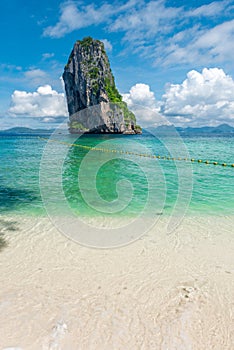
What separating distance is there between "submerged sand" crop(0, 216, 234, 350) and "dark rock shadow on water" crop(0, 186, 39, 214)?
10.1 feet

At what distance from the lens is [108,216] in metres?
10.4

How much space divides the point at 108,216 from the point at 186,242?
363cm

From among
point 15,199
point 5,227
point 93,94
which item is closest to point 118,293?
point 5,227

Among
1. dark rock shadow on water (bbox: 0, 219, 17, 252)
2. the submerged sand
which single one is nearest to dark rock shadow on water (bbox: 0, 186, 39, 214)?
dark rock shadow on water (bbox: 0, 219, 17, 252)

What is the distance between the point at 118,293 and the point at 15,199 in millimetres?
8869

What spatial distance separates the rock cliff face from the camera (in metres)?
114

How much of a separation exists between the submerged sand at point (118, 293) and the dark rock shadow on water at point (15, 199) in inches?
121

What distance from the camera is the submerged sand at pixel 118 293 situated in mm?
4184

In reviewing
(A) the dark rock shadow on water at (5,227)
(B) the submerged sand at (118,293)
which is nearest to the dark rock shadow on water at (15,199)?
(A) the dark rock shadow on water at (5,227)

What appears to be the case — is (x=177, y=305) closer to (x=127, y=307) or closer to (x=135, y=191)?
(x=127, y=307)

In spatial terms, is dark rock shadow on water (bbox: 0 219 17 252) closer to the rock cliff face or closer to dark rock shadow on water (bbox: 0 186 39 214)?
dark rock shadow on water (bbox: 0 186 39 214)

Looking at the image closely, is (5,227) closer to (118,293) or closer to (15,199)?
(15,199)

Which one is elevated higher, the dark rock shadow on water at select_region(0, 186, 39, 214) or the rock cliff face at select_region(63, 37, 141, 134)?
the rock cliff face at select_region(63, 37, 141, 134)

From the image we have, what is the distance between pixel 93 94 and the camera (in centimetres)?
11869
